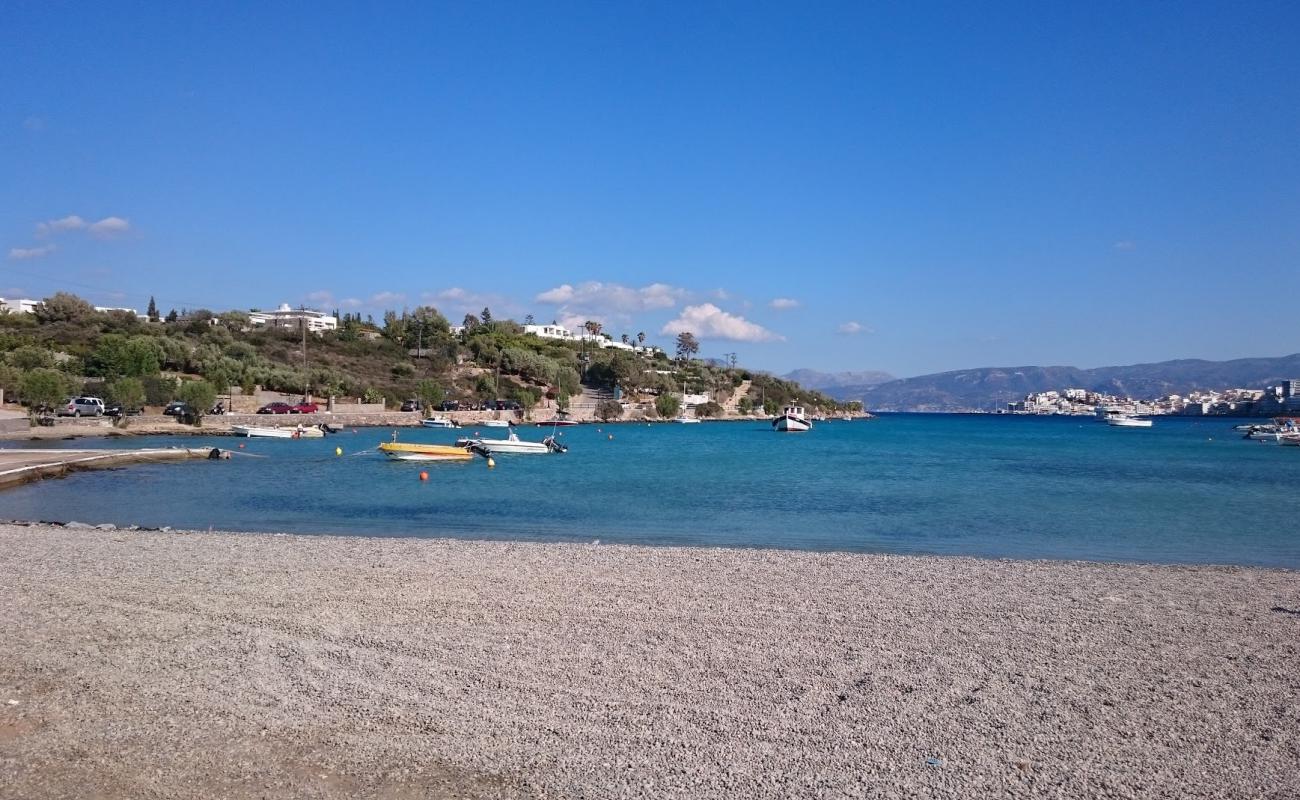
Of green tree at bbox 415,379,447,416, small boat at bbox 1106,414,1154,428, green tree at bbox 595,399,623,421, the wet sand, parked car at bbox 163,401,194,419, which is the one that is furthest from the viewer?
small boat at bbox 1106,414,1154,428

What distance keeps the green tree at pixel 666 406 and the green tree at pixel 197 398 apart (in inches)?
2418

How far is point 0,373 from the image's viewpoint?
5534 cm

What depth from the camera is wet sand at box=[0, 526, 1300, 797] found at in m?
5.32

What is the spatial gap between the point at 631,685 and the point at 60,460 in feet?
103

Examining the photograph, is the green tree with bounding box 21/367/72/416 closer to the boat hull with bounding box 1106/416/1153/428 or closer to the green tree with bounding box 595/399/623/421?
the green tree with bounding box 595/399/623/421

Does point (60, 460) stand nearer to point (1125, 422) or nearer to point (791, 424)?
point (791, 424)

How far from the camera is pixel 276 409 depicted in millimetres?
69000

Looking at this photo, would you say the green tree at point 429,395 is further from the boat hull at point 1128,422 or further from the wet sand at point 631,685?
the boat hull at point 1128,422

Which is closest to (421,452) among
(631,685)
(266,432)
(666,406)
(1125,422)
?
(266,432)

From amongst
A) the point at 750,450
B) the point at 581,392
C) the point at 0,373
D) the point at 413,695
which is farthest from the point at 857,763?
the point at 581,392

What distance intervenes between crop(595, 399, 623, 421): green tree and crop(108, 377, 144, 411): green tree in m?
53.9

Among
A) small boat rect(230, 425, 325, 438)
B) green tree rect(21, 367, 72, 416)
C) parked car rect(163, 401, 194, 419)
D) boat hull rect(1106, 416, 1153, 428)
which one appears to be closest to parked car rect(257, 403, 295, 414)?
parked car rect(163, 401, 194, 419)

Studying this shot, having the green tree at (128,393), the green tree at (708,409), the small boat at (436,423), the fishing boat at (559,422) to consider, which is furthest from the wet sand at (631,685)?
the green tree at (708,409)

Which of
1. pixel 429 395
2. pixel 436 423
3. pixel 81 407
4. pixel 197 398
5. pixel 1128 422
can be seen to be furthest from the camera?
pixel 1128 422
